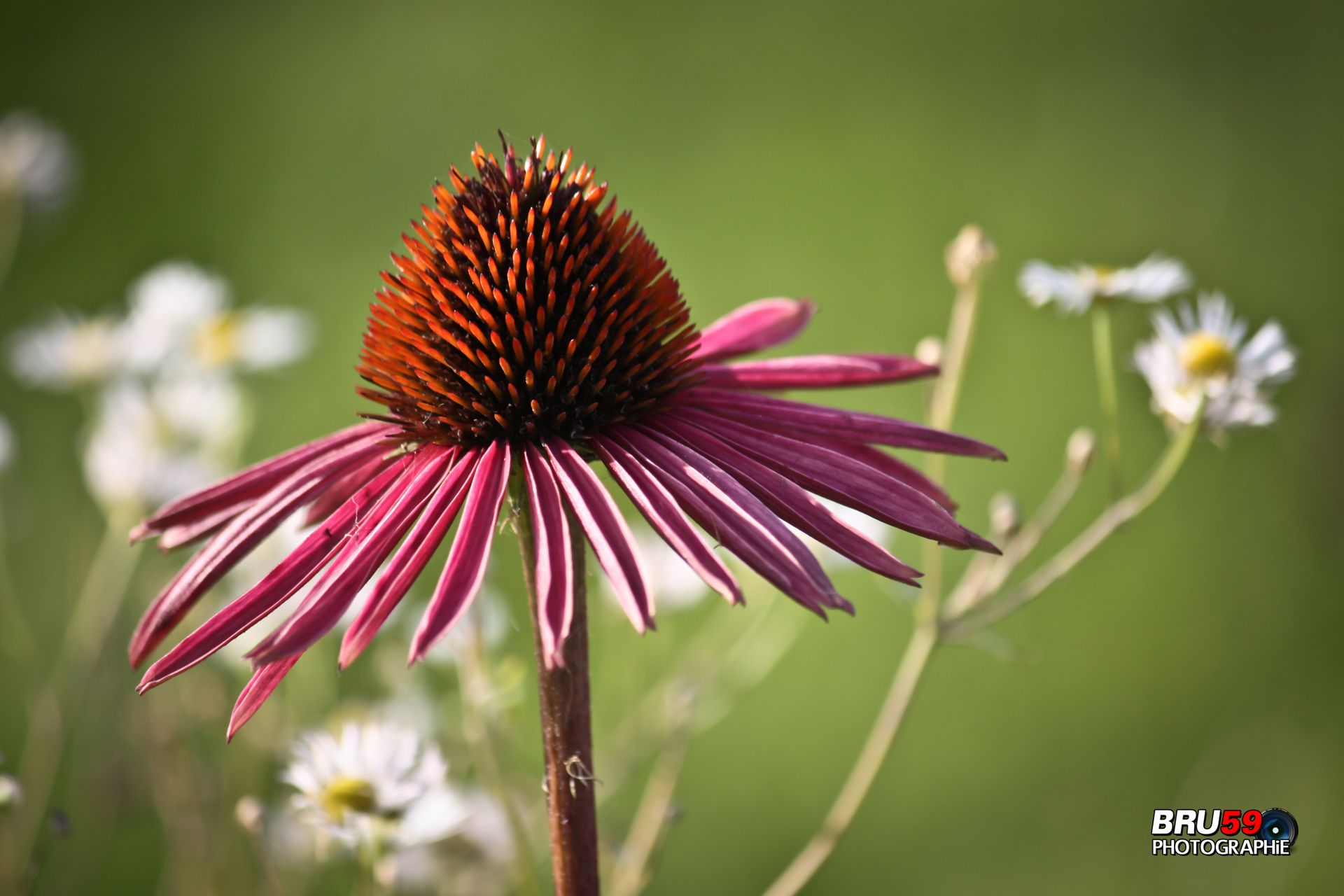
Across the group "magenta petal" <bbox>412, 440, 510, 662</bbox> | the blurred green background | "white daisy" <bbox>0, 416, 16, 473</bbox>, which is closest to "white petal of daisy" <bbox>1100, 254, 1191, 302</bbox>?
"magenta petal" <bbox>412, 440, 510, 662</bbox>

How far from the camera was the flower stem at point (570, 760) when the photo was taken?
0.39 meters

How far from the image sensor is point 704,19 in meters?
1.71

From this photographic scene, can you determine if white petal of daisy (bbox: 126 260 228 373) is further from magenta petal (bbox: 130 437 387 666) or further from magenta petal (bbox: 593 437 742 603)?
magenta petal (bbox: 593 437 742 603)

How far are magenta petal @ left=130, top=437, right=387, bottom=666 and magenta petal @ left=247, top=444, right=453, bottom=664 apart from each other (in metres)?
0.03

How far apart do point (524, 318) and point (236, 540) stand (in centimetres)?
14

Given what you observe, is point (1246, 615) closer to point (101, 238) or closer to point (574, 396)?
point (574, 396)

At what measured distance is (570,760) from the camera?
15.1 inches

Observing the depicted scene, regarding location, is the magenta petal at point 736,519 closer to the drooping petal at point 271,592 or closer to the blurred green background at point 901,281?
the drooping petal at point 271,592

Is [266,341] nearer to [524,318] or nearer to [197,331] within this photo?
[197,331]

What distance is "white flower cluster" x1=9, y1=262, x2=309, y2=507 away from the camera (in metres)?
0.70

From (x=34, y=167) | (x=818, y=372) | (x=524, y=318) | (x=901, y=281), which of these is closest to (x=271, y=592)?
(x=524, y=318)

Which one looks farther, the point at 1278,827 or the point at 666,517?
the point at 1278,827

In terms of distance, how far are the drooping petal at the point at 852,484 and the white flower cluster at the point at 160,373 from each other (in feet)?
1.37

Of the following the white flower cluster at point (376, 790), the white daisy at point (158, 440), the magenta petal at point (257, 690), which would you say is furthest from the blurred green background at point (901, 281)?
the magenta petal at point (257, 690)
